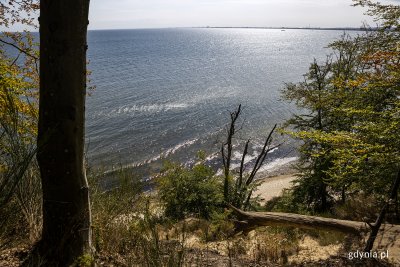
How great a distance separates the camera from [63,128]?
3297mm

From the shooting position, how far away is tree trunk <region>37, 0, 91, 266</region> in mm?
3150

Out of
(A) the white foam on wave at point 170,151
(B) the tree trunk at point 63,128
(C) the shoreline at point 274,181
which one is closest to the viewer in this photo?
(B) the tree trunk at point 63,128

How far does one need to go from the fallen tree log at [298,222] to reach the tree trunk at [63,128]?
492 cm

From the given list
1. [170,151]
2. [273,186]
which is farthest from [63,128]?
[170,151]

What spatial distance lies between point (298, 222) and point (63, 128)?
18.7 feet

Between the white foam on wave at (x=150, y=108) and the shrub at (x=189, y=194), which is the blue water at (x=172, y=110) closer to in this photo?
the white foam on wave at (x=150, y=108)

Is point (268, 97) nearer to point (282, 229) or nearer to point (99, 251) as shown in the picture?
point (282, 229)

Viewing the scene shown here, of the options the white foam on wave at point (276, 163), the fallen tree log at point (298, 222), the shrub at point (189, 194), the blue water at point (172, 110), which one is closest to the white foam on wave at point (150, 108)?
the blue water at point (172, 110)

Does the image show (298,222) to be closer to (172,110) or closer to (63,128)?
(63,128)

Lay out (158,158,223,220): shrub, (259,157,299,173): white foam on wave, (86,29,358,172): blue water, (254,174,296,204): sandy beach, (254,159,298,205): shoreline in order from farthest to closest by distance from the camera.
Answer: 1. (259,157,299,173): white foam on wave
2. (86,29,358,172): blue water
3. (254,159,298,205): shoreline
4. (254,174,296,204): sandy beach
5. (158,158,223,220): shrub

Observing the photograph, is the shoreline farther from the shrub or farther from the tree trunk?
the tree trunk

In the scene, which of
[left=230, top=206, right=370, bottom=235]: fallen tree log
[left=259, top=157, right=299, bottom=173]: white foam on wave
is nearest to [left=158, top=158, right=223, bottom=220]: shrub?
[left=230, top=206, right=370, bottom=235]: fallen tree log

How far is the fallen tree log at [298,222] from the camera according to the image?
6.78 meters

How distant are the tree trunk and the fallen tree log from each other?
4920 mm
